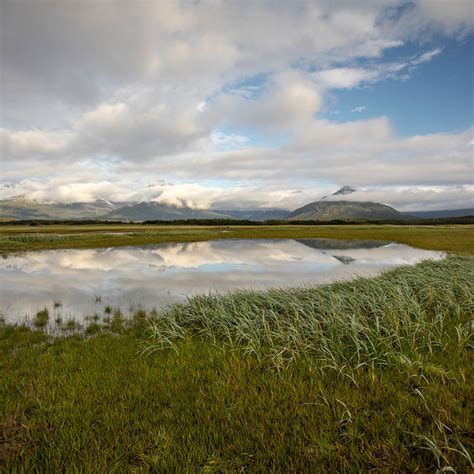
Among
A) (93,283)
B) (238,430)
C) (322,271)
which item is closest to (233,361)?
(238,430)

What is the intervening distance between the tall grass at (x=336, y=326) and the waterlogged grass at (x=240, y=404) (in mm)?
103

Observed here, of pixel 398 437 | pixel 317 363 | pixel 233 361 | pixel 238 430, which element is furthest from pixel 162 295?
pixel 398 437

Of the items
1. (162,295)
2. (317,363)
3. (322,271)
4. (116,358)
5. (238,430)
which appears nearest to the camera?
(238,430)

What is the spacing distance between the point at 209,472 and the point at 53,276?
26549mm

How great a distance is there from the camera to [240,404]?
6.15m

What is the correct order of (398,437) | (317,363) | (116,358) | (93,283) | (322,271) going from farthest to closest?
(322,271) → (93,283) → (116,358) → (317,363) → (398,437)

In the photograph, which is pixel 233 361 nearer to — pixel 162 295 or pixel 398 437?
pixel 398 437

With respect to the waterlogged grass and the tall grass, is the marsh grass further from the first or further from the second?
the tall grass

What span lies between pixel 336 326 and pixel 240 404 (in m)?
5.26

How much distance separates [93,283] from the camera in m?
23.0

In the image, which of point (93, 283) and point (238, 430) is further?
point (93, 283)

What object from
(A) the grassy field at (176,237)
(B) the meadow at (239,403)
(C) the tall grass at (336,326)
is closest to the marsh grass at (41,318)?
(B) the meadow at (239,403)

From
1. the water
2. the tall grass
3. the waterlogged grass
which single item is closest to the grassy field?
the water

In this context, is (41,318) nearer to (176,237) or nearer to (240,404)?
(240,404)
